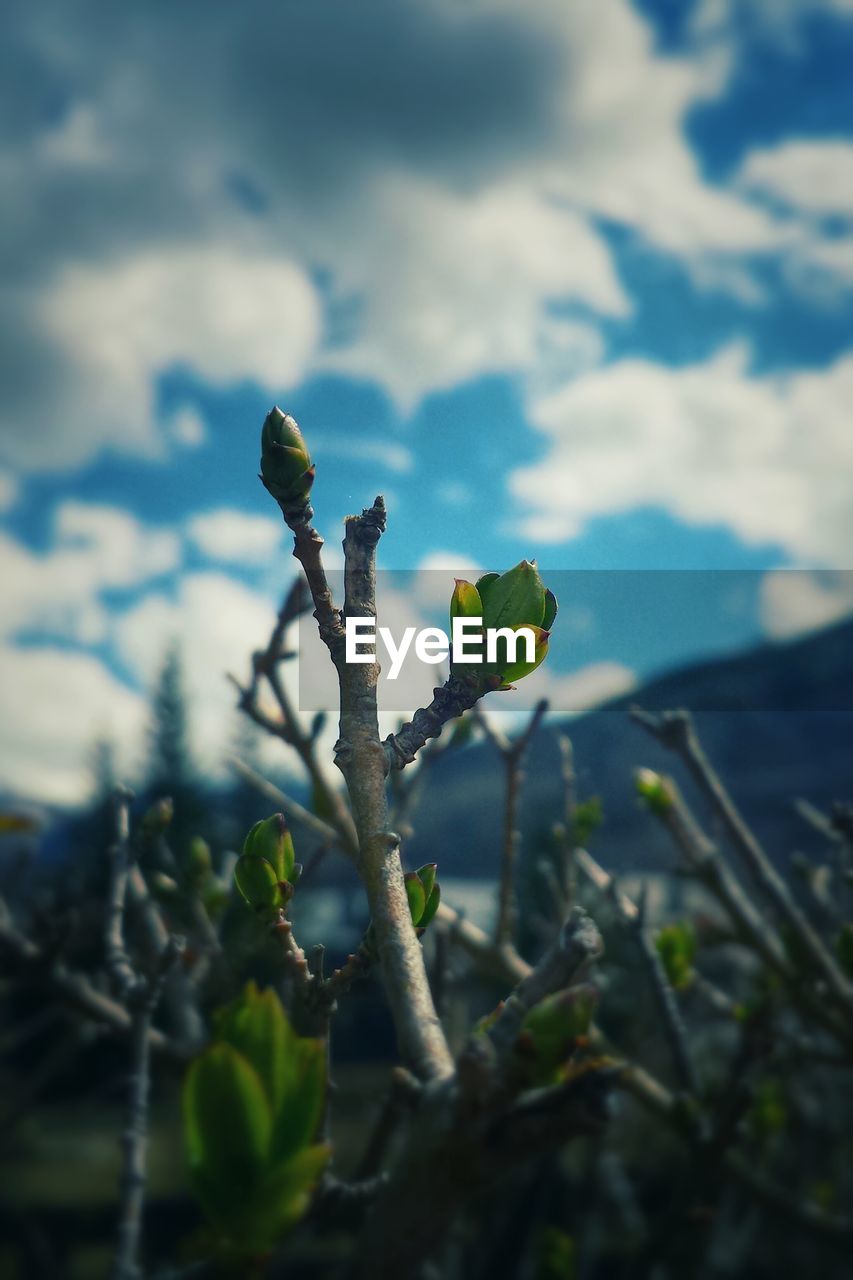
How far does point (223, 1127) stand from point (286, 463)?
1.27ft

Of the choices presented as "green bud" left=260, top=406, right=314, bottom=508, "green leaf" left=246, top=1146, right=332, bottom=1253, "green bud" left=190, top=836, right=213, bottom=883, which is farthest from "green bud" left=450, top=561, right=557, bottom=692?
"green bud" left=190, top=836, right=213, bottom=883

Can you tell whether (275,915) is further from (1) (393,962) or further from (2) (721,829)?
(2) (721,829)

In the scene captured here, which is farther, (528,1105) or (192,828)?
(192,828)

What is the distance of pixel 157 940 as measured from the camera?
1193 mm

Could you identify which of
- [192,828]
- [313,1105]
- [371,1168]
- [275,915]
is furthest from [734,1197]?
[192,828]

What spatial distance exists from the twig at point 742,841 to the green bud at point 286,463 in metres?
0.93

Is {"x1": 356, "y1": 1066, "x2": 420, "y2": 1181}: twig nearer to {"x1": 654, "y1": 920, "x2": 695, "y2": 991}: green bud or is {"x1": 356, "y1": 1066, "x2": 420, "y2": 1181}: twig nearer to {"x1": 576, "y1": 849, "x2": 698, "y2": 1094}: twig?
{"x1": 576, "y1": 849, "x2": 698, "y2": 1094}: twig

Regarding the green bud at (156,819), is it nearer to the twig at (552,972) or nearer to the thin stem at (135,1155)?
the thin stem at (135,1155)

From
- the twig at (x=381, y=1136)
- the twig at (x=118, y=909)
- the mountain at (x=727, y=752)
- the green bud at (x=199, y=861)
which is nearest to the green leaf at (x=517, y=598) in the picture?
the twig at (x=381, y=1136)

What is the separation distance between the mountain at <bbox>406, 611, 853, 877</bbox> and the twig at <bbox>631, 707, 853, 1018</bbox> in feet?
25.6

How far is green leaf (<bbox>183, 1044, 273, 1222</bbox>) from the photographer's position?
1.62 feet

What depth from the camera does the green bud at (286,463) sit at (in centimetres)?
65

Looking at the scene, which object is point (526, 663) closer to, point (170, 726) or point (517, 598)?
point (517, 598)

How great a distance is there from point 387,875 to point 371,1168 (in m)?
0.79
